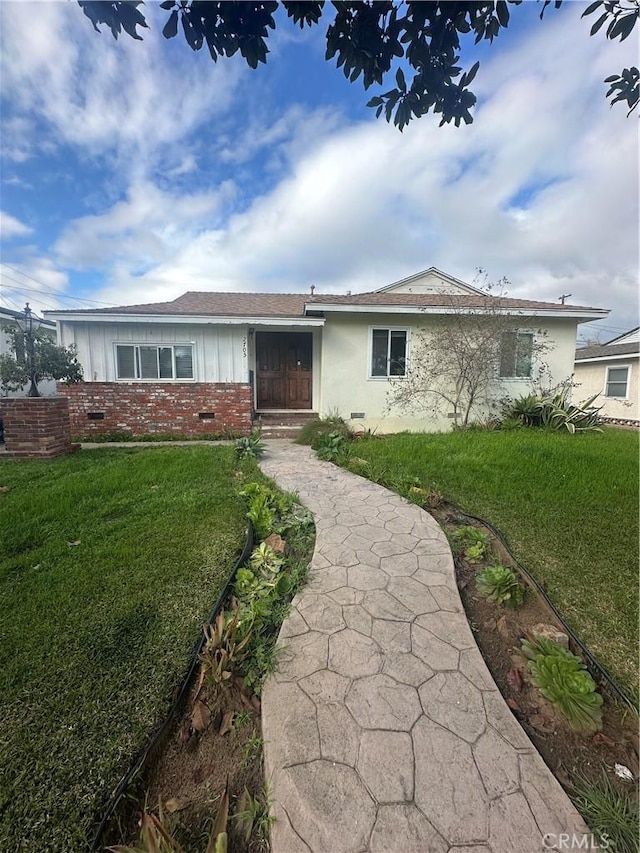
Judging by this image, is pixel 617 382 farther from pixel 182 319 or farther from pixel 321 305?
pixel 182 319

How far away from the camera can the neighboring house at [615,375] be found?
1327 centimetres

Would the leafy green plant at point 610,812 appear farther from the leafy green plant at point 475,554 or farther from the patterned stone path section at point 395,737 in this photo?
the leafy green plant at point 475,554

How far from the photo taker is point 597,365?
49.4 ft

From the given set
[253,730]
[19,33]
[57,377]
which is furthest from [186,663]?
[57,377]

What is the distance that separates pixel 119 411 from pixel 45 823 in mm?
8052

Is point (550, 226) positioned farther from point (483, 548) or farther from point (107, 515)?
point (107, 515)

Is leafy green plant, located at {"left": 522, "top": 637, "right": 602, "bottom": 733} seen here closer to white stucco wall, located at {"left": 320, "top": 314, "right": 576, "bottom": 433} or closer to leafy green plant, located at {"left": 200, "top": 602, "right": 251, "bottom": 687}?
leafy green plant, located at {"left": 200, "top": 602, "right": 251, "bottom": 687}

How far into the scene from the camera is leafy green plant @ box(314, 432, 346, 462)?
20.0 feet

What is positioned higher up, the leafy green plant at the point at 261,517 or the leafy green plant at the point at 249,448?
the leafy green plant at the point at 249,448

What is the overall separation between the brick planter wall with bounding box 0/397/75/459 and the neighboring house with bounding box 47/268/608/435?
2.21 metres

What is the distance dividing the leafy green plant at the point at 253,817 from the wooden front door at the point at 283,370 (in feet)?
28.8

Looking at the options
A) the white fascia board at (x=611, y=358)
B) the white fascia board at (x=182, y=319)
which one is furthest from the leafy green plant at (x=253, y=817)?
the white fascia board at (x=611, y=358)

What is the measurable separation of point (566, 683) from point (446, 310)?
795 cm

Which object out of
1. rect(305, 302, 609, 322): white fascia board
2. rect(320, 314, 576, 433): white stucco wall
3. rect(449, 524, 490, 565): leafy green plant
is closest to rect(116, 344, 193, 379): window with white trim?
rect(305, 302, 609, 322): white fascia board
